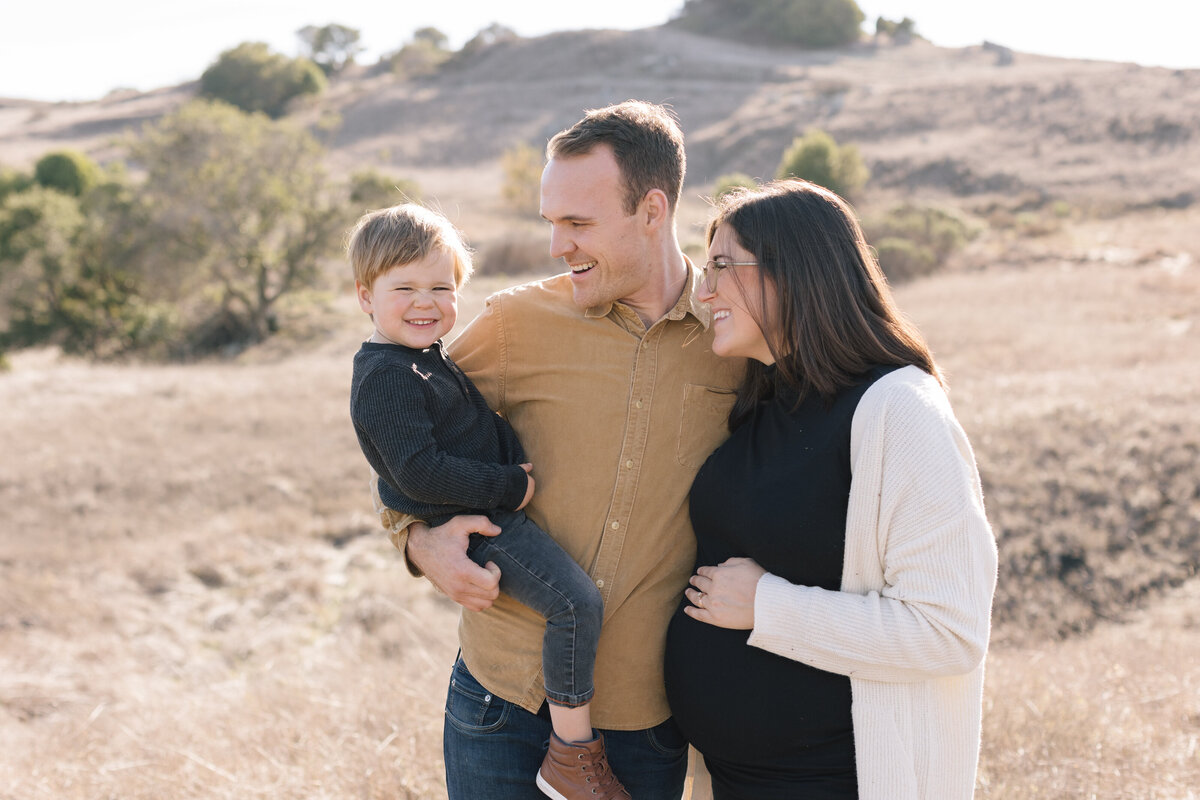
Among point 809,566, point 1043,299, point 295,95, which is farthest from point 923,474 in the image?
point 295,95

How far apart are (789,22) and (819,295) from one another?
86156 millimetres

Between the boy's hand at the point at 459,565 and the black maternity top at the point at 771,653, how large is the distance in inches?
21.4

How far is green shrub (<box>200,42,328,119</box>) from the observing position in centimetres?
6938

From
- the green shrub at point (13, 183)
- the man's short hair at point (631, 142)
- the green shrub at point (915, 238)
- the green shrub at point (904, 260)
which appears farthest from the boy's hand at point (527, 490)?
the green shrub at point (13, 183)

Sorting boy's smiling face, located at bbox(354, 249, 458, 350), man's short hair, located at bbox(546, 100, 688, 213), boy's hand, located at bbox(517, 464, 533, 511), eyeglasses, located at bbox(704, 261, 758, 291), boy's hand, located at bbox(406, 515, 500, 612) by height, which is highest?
man's short hair, located at bbox(546, 100, 688, 213)

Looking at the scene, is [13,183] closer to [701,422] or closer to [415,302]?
[415,302]

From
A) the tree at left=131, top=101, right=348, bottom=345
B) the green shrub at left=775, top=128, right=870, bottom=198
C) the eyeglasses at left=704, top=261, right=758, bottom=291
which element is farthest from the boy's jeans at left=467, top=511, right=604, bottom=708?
the green shrub at left=775, top=128, right=870, bottom=198

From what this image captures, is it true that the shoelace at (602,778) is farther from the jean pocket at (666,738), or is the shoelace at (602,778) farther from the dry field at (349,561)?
the dry field at (349,561)

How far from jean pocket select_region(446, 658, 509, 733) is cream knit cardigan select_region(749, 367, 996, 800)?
0.78 m

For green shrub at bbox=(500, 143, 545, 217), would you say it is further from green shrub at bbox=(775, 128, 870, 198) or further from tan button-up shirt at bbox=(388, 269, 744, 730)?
tan button-up shirt at bbox=(388, 269, 744, 730)

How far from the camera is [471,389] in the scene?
2.62 m

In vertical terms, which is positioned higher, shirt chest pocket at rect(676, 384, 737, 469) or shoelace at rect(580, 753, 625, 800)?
shirt chest pocket at rect(676, 384, 737, 469)

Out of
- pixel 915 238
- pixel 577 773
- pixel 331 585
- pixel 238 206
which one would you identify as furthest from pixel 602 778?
pixel 238 206

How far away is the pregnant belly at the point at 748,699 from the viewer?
6.97 ft
